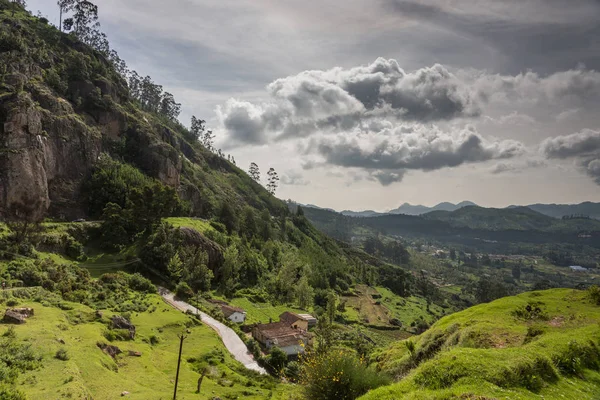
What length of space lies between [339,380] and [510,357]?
8.98 meters

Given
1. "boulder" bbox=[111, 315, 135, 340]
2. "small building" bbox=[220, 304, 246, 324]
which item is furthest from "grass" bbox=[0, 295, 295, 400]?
"small building" bbox=[220, 304, 246, 324]

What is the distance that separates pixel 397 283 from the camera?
18812 cm

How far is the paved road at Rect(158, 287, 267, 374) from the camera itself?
5309 centimetres

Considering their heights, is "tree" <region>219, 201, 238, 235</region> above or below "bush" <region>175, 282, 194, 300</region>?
above

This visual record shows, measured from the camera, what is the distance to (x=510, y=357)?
17.5 meters

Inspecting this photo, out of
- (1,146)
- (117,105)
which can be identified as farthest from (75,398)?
(117,105)

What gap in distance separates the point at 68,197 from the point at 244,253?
46.0m

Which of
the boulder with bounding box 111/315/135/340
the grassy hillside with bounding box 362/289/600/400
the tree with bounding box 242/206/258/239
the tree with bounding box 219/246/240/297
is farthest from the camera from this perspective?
the tree with bounding box 242/206/258/239

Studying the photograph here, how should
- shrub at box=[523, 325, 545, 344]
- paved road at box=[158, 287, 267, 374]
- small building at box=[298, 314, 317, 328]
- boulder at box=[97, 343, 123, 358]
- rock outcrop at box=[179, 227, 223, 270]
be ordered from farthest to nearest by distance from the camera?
small building at box=[298, 314, 317, 328]
rock outcrop at box=[179, 227, 223, 270]
paved road at box=[158, 287, 267, 374]
boulder at box=[97, 343, 123, 358]
shrub at box=[523, 325, 545, 344]

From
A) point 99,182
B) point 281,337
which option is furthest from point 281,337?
point 99,182

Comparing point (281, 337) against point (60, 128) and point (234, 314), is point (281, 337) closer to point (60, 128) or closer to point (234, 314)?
point (234, 314)

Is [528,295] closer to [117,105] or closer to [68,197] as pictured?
[68,197]

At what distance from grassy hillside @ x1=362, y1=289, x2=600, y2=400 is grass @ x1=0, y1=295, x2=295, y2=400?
15893 millimetres

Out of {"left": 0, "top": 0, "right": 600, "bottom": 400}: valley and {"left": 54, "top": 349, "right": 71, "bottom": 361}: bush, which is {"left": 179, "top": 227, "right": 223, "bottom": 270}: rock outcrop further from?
{"left": 54, "top": 349, "right": 71, "bottom": 361}: bush
